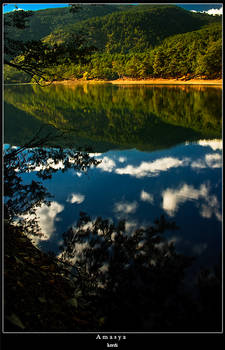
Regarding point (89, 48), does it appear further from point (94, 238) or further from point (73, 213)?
point (94, 238)

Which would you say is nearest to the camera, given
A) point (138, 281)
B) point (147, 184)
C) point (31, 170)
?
point (138, 281)

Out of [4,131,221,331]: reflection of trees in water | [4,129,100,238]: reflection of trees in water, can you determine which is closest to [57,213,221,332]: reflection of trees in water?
[4,131,221,331]: reflection of trees in water

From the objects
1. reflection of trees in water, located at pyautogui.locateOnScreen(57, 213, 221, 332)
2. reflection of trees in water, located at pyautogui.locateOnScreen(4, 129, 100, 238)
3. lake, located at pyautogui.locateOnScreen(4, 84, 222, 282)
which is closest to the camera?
reflection of trees in water, located at pyautogui.locateOnScreen(57, 213, 221, 332)

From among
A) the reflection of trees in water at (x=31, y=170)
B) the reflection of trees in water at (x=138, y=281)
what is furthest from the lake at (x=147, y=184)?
the reflection of trees in water at (x=138, y=281)

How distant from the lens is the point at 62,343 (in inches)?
105

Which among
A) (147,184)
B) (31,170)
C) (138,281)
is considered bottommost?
(138,281)

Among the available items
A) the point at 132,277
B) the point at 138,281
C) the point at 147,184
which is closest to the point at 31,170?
the point at 147,184

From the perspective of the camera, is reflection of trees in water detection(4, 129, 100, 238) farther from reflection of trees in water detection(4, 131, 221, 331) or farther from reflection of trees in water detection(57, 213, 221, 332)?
reflection of trees in water detection(57, 213, 221, 332)

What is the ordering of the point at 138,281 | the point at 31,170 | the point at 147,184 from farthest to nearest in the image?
the point at 31,170 < the point at 147,184 < the point at 138,281

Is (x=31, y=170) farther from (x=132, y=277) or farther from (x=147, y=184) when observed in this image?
(x=132, y=277)

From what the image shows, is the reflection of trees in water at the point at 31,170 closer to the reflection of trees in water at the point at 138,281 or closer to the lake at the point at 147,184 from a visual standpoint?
the lake at the point at 147,184

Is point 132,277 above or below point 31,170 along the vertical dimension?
below

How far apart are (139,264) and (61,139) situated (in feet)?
38.8

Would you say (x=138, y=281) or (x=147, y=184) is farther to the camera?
(x=147, y=184)
